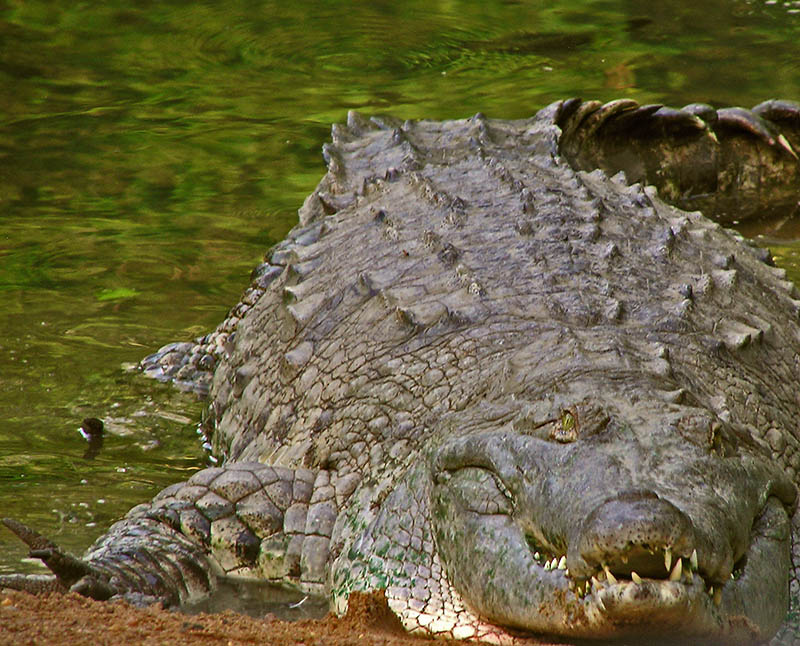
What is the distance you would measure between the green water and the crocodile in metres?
0.45

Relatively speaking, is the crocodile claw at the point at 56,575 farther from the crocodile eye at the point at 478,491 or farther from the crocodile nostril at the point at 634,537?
the crocodile nostril at the point at 634,537

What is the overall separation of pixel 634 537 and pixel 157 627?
3.84 feet

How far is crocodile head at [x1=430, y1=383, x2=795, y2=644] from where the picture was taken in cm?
266

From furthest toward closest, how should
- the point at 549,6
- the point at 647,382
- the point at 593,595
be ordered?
1. the point at 549,6
2. the point at 647,382
3. the point at 593,595

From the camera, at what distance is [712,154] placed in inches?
307

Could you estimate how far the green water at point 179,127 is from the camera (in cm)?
528

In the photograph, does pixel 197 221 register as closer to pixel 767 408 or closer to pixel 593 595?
pixel 767 408

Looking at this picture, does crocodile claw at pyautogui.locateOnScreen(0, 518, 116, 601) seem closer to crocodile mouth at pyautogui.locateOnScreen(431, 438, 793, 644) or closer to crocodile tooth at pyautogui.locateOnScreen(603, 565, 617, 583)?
crocodile mouth at pyautogui.locateOnScreen(431, 438, 793, 644)

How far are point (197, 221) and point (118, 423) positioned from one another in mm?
2748

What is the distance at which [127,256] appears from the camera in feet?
→ 23.7

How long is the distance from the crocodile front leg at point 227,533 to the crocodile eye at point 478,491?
0.70 meters

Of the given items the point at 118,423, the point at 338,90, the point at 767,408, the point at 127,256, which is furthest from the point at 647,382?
the point at 338,90

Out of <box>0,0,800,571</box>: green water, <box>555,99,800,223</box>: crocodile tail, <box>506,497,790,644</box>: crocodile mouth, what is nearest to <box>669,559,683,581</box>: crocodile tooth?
<box>506,497,790,644</box>: crocodile mouth

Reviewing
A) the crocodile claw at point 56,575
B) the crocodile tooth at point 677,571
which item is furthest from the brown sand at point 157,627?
the crocodile tooth at point 677,571
